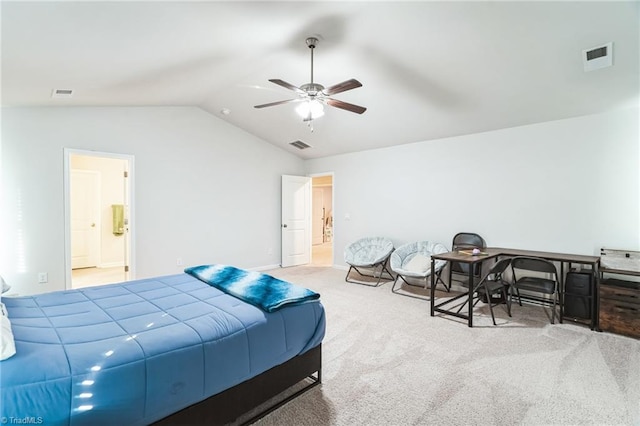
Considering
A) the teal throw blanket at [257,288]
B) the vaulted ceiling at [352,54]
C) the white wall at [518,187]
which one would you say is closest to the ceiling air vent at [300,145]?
the white wall at [518,187]

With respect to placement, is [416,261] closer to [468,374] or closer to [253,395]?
[468,374]

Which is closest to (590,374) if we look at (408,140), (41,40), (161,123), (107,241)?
(408,140)

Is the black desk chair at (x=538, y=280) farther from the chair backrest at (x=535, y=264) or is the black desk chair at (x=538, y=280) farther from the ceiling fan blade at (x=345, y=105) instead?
the ceiling fan blade at (x=345, y=105)

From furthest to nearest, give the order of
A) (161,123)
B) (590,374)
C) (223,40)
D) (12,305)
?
(161,123) → (223,40) → (590,374) → (12,305)

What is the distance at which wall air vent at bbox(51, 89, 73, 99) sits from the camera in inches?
137

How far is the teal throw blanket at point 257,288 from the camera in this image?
212cm

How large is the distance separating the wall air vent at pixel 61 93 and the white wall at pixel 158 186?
60 cm

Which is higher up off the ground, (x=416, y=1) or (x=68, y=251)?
(x=416, y=1)

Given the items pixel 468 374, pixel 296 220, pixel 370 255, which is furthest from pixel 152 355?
pixel 296 220

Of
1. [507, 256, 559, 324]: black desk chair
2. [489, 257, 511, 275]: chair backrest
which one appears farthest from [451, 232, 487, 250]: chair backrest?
[489, 257, 511, 275]: chair backrest

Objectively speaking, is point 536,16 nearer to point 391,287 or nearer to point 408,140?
point 408,140

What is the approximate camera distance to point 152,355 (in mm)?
1493

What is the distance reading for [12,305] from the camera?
2.04m

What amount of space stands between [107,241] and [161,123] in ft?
11.0
